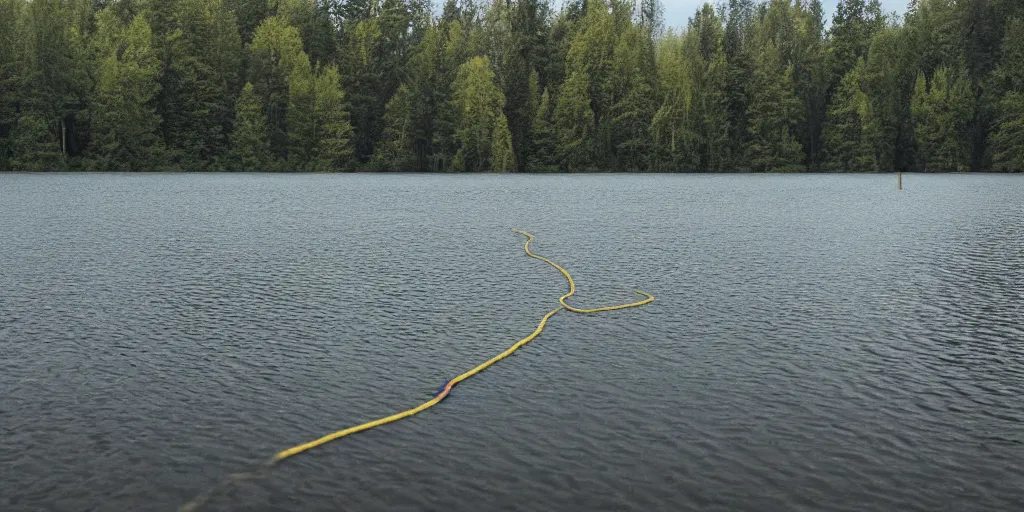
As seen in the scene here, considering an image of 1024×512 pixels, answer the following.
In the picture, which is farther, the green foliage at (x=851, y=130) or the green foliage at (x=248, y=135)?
the green foliage at (x=851, y=130)

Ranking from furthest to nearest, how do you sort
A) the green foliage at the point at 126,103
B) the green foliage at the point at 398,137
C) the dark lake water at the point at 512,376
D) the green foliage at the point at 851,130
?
the green foliage at the point at 398,137 < the green foliage at the point at 851,130 < the green foliage at the point at 126,103 < the dark lake water at the point at 512,376

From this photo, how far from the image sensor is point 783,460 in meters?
10.9

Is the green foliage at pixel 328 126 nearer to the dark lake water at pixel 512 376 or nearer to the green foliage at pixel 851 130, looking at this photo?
the green foliage at pixel 851 130

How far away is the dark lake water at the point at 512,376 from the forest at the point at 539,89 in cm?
9248

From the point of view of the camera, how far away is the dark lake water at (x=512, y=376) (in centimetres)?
1014

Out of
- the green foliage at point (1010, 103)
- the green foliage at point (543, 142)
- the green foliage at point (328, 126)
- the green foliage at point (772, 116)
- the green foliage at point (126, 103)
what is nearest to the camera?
the green foliage at point (126, 103)

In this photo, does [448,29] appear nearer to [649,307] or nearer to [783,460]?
[649,307]

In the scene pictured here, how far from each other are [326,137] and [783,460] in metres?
119

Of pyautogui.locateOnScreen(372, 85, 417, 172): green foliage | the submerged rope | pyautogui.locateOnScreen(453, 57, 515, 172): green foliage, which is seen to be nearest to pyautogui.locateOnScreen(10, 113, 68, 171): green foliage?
pyautogui.locateOnScreen(372, 85, 417, 172): green foliage

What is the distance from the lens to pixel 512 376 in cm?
1464

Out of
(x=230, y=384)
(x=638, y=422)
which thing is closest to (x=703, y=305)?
(x=638, y=422)

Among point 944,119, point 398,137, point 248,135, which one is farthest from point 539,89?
point 944,119

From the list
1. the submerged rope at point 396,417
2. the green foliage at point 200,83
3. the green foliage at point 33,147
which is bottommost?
the submerged rope at point 396,417

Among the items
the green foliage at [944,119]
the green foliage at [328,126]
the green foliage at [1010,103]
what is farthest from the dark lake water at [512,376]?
the green foliage at [944,119]
